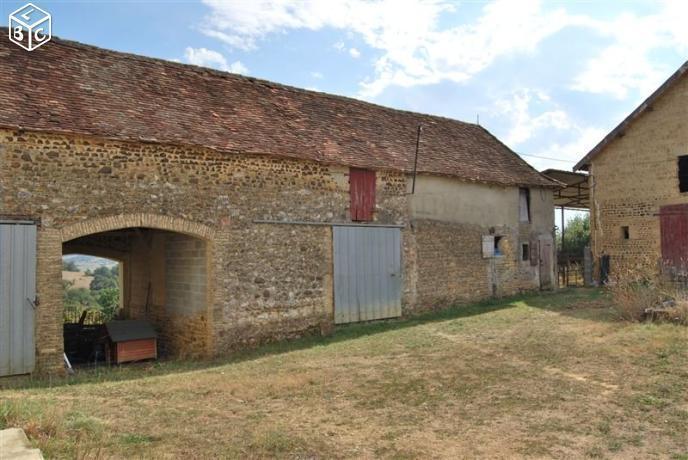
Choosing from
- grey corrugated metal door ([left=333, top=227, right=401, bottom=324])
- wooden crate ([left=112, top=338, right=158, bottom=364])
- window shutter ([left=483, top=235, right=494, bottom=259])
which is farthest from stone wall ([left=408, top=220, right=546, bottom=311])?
wooden crate ([left=112, top=338, right=158, bottom=364])

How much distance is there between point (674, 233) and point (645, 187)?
168 cm

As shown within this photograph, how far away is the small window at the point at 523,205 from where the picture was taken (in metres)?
16.9

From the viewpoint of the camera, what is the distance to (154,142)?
9.52 metres

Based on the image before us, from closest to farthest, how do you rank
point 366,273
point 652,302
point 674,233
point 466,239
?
point 652,302 → point 366,273 → point 466,239 → point 674,233

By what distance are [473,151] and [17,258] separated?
12690mm

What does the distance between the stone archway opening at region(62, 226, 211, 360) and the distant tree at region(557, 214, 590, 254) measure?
Result: 824 inches

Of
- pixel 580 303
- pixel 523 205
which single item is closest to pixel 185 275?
pixel 580 303

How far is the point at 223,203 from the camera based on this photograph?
1037 cm

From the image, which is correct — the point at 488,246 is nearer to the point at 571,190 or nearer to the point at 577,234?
the point at 571,190

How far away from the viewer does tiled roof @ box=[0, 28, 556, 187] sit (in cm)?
920

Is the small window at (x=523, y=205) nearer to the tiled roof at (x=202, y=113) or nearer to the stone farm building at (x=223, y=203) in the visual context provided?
the tiled roof at (x=202, y=113)

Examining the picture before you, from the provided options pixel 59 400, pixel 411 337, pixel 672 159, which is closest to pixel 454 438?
pixel 59 400

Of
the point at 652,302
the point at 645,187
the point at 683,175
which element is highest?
the point at 683,175

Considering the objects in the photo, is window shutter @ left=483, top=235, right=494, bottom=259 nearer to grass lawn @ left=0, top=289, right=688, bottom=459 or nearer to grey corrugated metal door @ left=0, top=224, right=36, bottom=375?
grass lawn @ left=0, top=289, right=688, bottom=459
